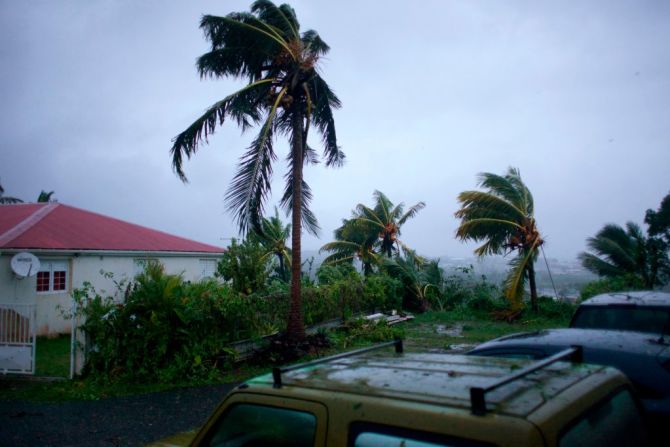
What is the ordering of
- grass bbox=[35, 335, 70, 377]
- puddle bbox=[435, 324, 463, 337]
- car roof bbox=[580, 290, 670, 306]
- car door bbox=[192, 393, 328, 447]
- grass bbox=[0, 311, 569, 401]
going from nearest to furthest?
car door bbox=[192, 393, 328, 447] < car roof bbox=[580, 290, 670, 306] < grass bbox=[0, 311, 569, 401] < grass bbox=[35, 335, 70, 377] < puddle bbox=[435, 324, 463, 337]

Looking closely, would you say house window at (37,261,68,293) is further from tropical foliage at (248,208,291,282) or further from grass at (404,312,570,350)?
grass at (404,312,570,350)

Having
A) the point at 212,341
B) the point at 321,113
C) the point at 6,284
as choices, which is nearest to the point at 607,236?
the point at 321,113

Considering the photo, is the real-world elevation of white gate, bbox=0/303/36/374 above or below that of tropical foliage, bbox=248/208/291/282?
below

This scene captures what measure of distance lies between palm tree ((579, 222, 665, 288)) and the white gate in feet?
65.4

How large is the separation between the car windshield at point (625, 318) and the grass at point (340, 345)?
17.8ft

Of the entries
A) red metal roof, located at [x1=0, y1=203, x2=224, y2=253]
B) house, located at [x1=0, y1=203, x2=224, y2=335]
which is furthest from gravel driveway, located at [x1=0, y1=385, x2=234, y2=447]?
red metal roof, located at [x1=0, y1=203, x2=224, y2=253]

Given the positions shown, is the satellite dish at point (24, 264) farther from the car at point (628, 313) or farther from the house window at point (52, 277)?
the car at point (628, 313)

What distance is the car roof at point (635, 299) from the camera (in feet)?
19.0

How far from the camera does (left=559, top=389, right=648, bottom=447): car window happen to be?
1802 millimetres

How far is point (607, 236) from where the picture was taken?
21.6 metres

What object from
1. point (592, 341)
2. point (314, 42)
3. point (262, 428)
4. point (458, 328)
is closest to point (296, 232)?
point (314, 42)

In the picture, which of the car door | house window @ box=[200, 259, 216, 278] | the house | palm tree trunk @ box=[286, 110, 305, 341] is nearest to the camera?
the car door

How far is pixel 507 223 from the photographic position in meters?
17.2

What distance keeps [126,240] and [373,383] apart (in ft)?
61.8
